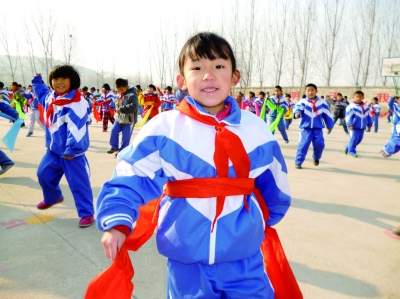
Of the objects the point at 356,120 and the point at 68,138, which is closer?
the point at 68,138

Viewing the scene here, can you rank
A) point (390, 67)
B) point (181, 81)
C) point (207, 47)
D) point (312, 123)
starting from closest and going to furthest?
1. point (207, 47)
2. point (181, 81)
3. point (312, 123)
4. point (390, 67)

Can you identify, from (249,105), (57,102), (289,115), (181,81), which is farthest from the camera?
(249,105)

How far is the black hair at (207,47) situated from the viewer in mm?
1428

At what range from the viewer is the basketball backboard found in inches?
779

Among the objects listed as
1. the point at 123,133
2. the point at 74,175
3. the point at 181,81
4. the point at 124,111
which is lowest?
the point at 123,133

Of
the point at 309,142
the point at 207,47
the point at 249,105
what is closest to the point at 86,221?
the point at 207,47

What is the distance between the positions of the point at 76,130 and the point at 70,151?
22cm

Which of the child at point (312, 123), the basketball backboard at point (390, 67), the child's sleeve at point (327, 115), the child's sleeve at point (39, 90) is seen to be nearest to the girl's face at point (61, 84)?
the child's sleeve at point (39, 90)

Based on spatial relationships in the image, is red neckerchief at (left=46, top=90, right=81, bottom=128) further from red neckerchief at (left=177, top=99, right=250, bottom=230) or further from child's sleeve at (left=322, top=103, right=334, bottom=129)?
child's sleeve at (left=322, top=103, right=334, bottom=129)

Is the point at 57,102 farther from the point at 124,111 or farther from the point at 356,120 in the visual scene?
the point at 356,120

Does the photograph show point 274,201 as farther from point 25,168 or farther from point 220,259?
point 25,168

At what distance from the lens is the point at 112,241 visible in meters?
1.09

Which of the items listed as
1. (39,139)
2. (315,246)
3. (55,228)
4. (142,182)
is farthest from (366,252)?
(39,139)

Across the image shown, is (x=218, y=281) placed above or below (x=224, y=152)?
below
